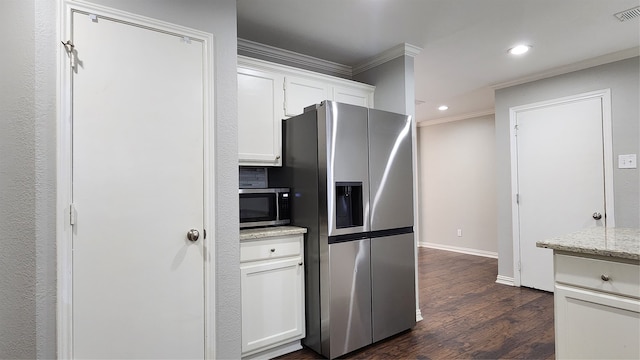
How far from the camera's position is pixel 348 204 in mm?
2439

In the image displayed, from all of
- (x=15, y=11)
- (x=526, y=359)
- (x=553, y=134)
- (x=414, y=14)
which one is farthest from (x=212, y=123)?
(x=553, y=134)

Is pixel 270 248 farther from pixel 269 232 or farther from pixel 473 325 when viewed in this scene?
pixel 473 325

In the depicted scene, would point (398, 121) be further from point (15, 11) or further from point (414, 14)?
point (15, 11)

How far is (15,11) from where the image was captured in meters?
1.49

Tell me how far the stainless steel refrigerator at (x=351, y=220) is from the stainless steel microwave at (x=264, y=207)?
0.08 metres

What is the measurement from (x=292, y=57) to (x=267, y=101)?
745 millimetres

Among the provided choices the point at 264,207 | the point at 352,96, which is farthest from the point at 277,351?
the point at 352,96

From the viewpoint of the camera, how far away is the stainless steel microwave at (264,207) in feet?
7.98

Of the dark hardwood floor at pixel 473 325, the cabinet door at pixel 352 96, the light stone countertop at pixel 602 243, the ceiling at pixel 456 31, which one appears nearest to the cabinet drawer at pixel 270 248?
the dark hardwood floor at pixel 473 325

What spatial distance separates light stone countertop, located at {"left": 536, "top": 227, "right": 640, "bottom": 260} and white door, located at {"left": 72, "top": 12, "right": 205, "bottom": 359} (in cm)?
179

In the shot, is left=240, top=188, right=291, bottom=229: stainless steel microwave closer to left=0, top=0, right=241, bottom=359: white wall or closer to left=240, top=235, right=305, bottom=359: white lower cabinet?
left=240, top=235, right=305, bottom=359: white lower cabinet

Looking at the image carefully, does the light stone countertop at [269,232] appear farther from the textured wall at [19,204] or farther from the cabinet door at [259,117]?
the textured wall at [19,204]

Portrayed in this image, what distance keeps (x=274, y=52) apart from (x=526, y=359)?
10.2 ft

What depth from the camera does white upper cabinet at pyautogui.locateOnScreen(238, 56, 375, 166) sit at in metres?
2.49
